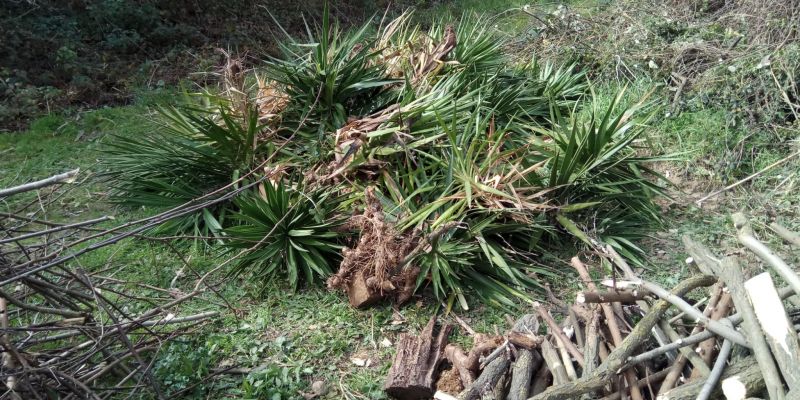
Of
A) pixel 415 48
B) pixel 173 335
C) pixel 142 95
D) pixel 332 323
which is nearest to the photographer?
pixel 173 335

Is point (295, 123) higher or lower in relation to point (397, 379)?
higher

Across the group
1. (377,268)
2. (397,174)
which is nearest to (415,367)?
(377,268)

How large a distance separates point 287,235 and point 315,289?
0.45m

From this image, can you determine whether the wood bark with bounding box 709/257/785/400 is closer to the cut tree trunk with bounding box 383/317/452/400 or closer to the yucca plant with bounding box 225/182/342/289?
the cut tree trunk with bounding box 383/317/452/400

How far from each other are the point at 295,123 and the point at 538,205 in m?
2.33

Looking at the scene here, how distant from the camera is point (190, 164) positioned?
211 inches

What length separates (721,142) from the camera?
591 centimetres

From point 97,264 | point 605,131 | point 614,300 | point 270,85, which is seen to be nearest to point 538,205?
point 605,131

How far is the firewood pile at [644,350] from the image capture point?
2.60 meters

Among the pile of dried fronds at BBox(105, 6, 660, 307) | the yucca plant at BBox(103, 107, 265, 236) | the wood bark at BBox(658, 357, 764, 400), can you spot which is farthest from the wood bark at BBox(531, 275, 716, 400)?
the yucca plant at BBox(103, 107, 265, 236)

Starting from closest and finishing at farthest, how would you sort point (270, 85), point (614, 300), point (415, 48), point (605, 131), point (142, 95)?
point (614, 300) → point (605, 131) → point (270, 85) → point (415, 48) → point (142, 95)

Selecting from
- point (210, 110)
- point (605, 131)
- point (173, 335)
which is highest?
point (605, 131)

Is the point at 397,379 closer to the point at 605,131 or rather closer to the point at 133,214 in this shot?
the point at 605,131

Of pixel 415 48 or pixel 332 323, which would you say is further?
pixel 415 48
